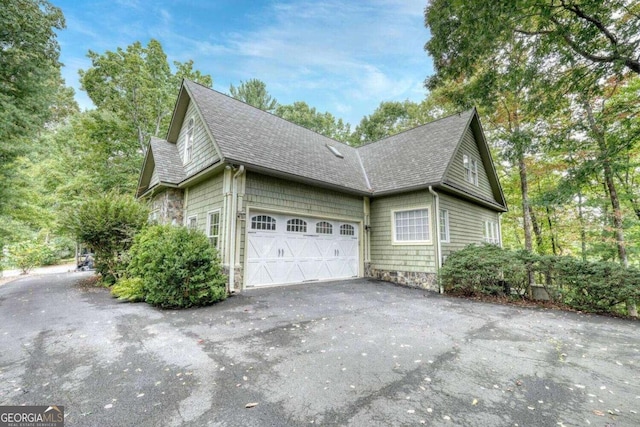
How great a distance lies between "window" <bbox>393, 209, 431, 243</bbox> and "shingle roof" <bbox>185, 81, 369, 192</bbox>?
164cm

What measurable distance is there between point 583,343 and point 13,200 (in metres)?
18.4

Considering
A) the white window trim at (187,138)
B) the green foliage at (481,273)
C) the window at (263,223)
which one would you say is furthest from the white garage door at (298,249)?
the white window trim at (187,138)

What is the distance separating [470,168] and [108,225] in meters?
13.5

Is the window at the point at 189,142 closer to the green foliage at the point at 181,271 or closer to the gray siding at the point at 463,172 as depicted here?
the green foliage at the point at 181,271

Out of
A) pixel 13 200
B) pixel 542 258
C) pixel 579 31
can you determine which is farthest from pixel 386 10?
pixel 13 200

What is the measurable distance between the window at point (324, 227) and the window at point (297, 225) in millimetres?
551

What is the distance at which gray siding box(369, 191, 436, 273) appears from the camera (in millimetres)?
9047

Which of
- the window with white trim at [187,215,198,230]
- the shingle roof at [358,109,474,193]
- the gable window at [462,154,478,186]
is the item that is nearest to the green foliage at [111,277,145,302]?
the window with white trim at [187,215,198,230]

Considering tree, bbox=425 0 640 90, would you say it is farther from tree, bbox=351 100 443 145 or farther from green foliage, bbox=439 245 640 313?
tree, bbox=351 100 443 145

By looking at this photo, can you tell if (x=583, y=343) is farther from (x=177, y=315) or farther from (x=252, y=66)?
(x=252, y=66)

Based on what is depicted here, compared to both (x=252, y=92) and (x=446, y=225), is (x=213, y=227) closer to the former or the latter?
(x=446, y=225)

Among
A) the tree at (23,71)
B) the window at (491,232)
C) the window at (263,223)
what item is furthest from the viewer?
the window at (491,232)

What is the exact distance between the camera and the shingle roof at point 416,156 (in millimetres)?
9445

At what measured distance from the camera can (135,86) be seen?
1706 cm
